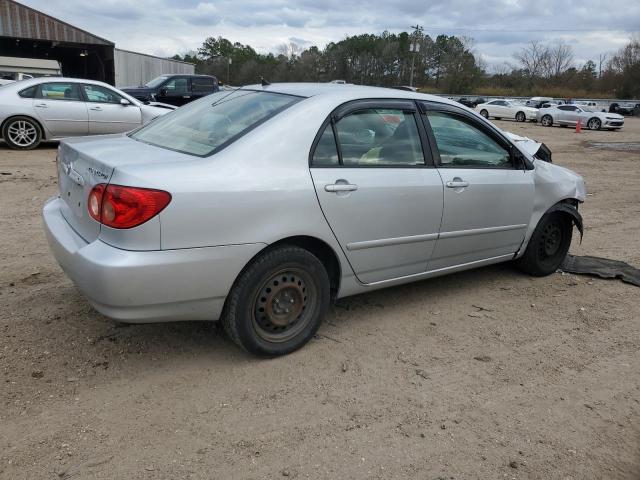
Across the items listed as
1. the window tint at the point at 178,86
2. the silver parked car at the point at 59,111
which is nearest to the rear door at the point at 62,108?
the silver parked car at the point at 59,111

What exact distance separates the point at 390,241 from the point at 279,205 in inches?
36.8

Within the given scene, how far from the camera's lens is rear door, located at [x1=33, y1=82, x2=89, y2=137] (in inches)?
432

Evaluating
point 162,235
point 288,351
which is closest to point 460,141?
point 288,351

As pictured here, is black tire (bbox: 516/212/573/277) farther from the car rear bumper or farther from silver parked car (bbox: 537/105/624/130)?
silver parked car (bbox: 537/105/624/130)

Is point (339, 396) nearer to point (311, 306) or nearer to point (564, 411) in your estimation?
point (311, 306)

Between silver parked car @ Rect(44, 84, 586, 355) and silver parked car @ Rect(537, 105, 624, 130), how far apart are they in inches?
1155

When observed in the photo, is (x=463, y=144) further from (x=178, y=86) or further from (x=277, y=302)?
(x=178, y=86)

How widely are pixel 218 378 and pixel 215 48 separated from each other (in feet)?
372

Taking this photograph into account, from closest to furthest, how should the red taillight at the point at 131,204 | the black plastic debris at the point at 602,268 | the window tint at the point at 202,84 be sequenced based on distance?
the red taillight at the point at 131,204, the black plastic debris at the point at 602,268, the window tint at the point at 202,84

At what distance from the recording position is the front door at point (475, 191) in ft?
13.4

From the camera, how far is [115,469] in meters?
2.43

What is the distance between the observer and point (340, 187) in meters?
3.40

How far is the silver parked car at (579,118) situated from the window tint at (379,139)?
99.5 ft

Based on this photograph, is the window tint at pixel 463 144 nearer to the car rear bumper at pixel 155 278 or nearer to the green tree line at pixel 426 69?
the car rear bumper at pixel 155 278
